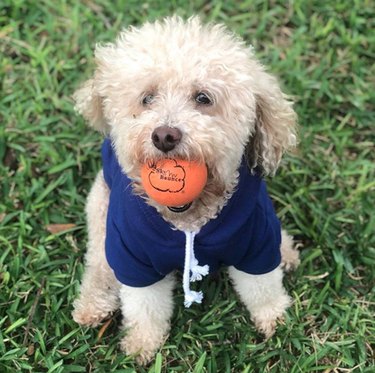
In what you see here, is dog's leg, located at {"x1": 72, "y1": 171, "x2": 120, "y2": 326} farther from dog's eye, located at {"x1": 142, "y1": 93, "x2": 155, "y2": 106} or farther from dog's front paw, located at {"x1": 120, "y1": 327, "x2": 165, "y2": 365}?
dog's eye, located at {"x1": 142, "y1": 93, "x2": 155, "y2": 106}

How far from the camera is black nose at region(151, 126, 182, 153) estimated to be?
83.3 inches

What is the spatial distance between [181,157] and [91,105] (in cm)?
68

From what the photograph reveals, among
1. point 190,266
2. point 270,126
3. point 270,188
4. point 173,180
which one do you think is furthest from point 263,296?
point 173,180

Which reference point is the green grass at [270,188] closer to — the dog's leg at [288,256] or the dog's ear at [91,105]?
the dog's leg at [288,256]

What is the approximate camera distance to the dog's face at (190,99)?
2178 mm

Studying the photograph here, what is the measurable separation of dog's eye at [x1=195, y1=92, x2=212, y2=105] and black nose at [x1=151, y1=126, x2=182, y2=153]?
0.62 ft

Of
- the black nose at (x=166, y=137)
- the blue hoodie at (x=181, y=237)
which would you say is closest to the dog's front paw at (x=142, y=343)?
the blue hoodie at (x=181, y=237)

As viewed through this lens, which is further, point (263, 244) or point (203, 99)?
point (263, 244)

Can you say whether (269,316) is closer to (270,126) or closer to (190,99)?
(270,126)

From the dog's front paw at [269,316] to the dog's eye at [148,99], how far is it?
1208mm

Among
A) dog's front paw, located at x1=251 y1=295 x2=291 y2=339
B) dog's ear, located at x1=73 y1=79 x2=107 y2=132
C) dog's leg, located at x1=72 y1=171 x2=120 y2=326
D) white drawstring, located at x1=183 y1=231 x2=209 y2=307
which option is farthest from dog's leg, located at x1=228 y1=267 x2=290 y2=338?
dog's ear, located at x1=73 y1=79 x2=107 y2=132

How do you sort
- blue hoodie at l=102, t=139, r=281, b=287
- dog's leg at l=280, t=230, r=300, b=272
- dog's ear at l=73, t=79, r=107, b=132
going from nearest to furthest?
blue hoodie at l=102, t=139, r=281, b=287 < dog's ear at l=73, t=79, r=107, b=132 < dog's leg at l=280, t=230, r=300, b=272

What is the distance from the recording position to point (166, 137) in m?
2.11

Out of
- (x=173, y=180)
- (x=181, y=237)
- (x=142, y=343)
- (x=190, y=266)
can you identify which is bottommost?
(x=142, y=343)
